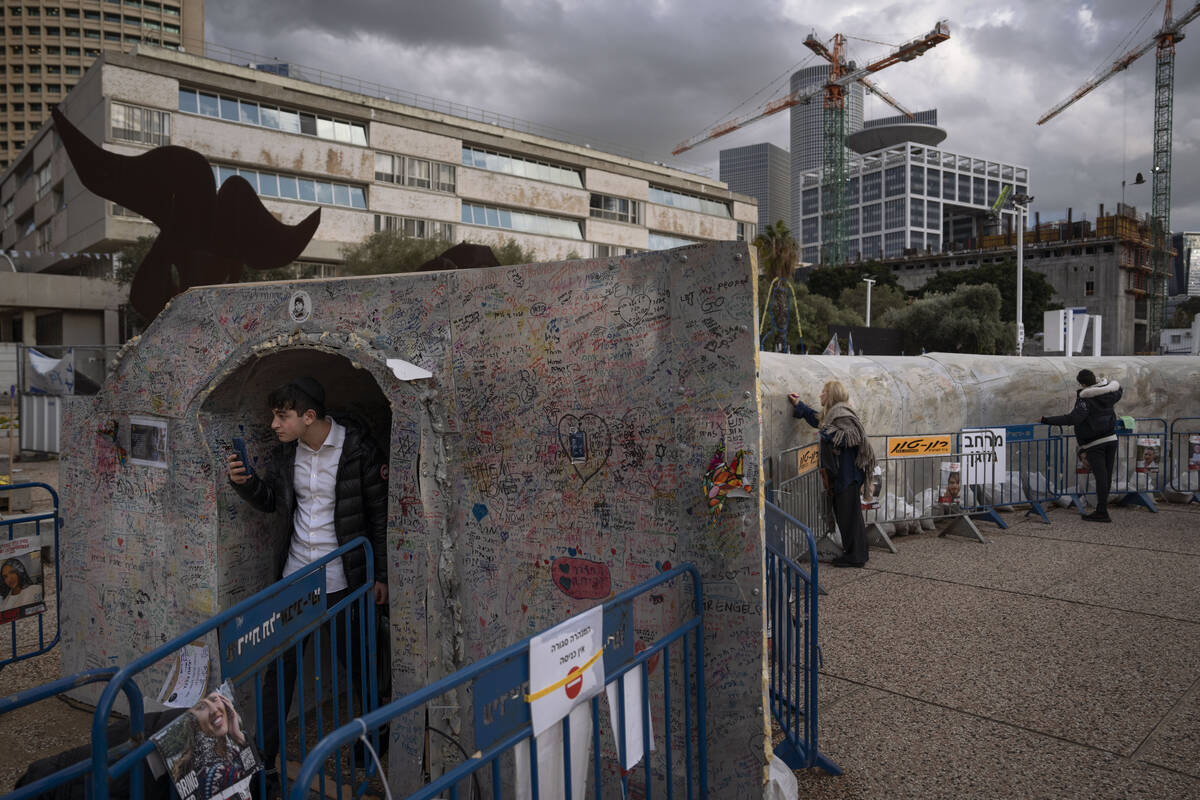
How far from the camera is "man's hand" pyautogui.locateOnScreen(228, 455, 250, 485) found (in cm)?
404

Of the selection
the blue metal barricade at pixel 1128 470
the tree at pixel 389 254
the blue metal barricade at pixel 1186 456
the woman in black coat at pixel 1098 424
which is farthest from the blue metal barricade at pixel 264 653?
the tree at pixel 389 254

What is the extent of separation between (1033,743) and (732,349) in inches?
115

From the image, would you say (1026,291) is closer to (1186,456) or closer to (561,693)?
(1186,456)

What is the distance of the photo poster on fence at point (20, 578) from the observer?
17.2 ft

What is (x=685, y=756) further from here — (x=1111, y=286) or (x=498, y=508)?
(x=1111, y=286)

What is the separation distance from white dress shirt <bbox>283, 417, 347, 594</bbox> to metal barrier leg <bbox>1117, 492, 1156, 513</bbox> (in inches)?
433

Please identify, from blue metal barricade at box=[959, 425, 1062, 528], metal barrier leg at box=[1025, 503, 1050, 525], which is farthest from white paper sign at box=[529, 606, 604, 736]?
metal barrier leg at box=[1025, 503, 1050, 525]

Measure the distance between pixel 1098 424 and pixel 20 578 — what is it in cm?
1122

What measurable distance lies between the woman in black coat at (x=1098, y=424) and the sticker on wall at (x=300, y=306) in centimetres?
911

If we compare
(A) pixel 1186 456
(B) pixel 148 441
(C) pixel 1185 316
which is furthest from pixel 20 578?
(C) pixel 1185 316

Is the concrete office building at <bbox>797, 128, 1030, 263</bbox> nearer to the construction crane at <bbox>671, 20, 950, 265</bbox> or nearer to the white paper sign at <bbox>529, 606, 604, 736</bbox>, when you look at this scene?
the construction crane at <bbox>671, 20, 950, 265</bbox>

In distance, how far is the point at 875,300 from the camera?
6769cm

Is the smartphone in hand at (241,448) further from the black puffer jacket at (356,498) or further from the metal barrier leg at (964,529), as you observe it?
the metal barrier leg at (964,529)

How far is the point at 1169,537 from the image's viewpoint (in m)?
9.05
